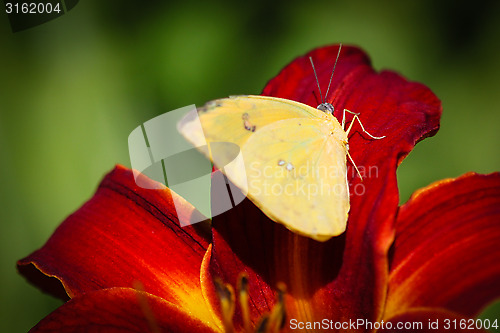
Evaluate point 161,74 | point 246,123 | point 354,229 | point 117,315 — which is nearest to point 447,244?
point 354,229

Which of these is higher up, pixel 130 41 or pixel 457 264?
pixel 130 41

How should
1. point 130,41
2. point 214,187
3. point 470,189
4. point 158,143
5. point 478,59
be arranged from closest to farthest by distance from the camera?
point 470,189
point 214,187
point 158,143
point 478,59
point 130,41

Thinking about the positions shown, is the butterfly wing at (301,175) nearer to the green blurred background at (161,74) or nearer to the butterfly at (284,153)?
the butterfly at (284,153)

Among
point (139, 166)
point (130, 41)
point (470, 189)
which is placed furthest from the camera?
point (130, 41)

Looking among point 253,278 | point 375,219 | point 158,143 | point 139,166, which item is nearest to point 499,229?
point 375,219

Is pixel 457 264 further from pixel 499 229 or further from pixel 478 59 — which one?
pixel 478 59

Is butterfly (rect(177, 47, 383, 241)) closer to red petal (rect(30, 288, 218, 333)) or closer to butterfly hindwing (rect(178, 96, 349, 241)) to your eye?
butterfly hindwing (rect(178, 96, 349, 241))

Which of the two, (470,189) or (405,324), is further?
(470,189)

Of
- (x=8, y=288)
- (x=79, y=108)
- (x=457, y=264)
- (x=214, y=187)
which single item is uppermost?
(x=79, y=108)
